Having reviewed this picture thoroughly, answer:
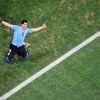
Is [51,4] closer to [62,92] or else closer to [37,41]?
[37,41]

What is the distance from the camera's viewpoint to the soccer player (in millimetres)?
19125

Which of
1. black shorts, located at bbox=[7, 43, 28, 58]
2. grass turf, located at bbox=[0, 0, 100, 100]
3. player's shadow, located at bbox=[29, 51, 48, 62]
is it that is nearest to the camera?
black shorts, located at bbox=[7, 43, 28, 58]

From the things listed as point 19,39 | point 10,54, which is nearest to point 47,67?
point 10,54

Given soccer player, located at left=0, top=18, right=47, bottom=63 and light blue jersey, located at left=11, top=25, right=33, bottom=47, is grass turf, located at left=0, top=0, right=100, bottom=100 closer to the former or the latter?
soccer player, located at left=0, top=18, right=47, bottom=63

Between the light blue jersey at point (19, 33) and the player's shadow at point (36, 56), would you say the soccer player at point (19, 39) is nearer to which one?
the light blue jersey at point (19, 33)

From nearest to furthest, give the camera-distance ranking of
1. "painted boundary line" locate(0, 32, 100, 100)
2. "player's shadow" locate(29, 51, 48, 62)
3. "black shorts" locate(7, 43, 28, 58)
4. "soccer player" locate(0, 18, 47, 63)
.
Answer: "soccer player" locate(0, 18, 47, 63)
"painted boundary line" locate(0, 32, 100, 100)
"black shorts" locate(7, 43, 28, 58)
"player's shadow" locate(29, 51, 48, 62)

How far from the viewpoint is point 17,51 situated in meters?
19.7

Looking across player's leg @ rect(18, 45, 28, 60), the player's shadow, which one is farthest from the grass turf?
player's leg @ rect(18, 45, 28, 60)

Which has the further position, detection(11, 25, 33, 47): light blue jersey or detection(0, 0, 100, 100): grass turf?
detection(0, 0, 100, 100): grass turf

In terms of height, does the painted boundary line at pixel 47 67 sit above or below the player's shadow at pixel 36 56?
below

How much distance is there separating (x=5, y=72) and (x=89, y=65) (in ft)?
12.6

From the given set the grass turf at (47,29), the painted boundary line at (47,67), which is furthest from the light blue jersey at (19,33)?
the painted boundary line at (47,67)

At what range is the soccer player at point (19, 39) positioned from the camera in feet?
62.7

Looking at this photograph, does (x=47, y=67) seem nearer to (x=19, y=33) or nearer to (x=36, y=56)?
(x=36, y=56)
